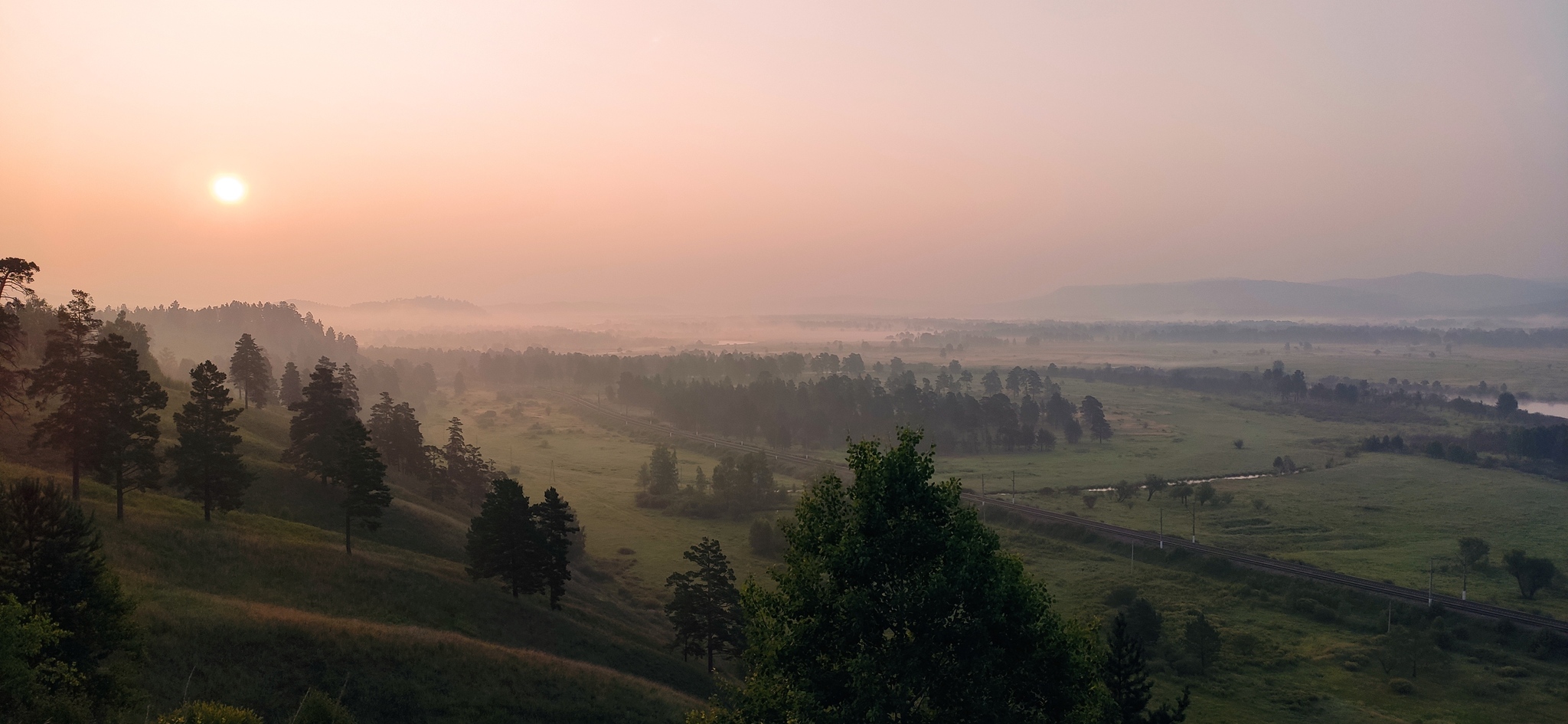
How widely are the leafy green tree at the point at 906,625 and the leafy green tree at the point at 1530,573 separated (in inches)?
3737

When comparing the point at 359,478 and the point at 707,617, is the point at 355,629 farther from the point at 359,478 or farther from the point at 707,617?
the point at 707,617

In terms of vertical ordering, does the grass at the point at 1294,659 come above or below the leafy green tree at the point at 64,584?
below

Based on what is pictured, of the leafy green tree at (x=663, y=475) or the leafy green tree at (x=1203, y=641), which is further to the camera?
the leafy green tree at (x=663, y=475)

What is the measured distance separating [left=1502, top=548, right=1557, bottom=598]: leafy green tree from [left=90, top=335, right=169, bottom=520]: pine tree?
421ft

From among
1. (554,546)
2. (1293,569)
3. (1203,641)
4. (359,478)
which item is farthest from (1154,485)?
(359,478)

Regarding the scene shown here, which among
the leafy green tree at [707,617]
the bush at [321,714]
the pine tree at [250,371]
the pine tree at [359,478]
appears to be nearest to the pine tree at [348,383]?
the pine tree at [250,371]

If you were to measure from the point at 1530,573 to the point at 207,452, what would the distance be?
418 feet

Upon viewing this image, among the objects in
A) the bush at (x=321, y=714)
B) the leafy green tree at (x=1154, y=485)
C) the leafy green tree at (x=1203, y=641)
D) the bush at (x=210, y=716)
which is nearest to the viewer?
the bush at (x=210, y=716)

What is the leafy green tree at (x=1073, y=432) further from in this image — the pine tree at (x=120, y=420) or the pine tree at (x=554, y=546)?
the pine tree at (x=120, y=420)

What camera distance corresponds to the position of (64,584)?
2647 centimetres

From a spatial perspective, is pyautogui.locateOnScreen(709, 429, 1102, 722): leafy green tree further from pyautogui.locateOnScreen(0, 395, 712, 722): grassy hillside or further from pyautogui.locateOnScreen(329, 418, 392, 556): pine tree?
pyautogui.locateOnScreen(329, 418, 392, 556): pine tree

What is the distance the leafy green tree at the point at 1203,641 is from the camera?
68.1 metres

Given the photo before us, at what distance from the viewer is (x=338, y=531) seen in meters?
66.5

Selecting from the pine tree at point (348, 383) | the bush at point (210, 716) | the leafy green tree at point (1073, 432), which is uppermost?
the pine tree at point (348, 383)
